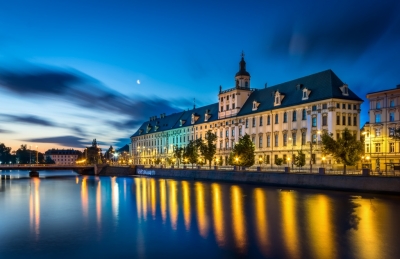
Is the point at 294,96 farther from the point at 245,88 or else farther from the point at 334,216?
the point at 334,216

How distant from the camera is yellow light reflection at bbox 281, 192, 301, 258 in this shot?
76.0 ft

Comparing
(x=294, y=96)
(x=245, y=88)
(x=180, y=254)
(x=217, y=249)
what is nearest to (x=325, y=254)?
(x=217, y=249)

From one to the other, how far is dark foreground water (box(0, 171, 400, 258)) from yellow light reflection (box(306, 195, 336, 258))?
0.18 feet

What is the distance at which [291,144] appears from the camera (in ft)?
271

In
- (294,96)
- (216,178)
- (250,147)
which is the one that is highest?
(294,96)

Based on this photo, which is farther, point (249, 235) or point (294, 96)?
point (294, 96)

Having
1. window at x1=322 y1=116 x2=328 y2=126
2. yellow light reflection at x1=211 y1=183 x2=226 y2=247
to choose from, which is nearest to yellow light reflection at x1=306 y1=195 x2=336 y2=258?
yellow light reflection at x1=211 y1=183 x2=226 y2=247

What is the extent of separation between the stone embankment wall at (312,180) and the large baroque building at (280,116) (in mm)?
8287

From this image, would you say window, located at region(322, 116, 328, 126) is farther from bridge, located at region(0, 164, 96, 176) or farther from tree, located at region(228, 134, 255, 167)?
bridge, located at region(0, 164, 96, 176)

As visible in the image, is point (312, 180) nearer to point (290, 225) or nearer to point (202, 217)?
point (202, 217)

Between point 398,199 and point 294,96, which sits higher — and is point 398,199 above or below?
below

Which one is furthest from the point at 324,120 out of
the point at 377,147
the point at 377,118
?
the point at 377,147

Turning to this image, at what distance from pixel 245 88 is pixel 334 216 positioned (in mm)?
76135

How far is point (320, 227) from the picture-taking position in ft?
97.2
